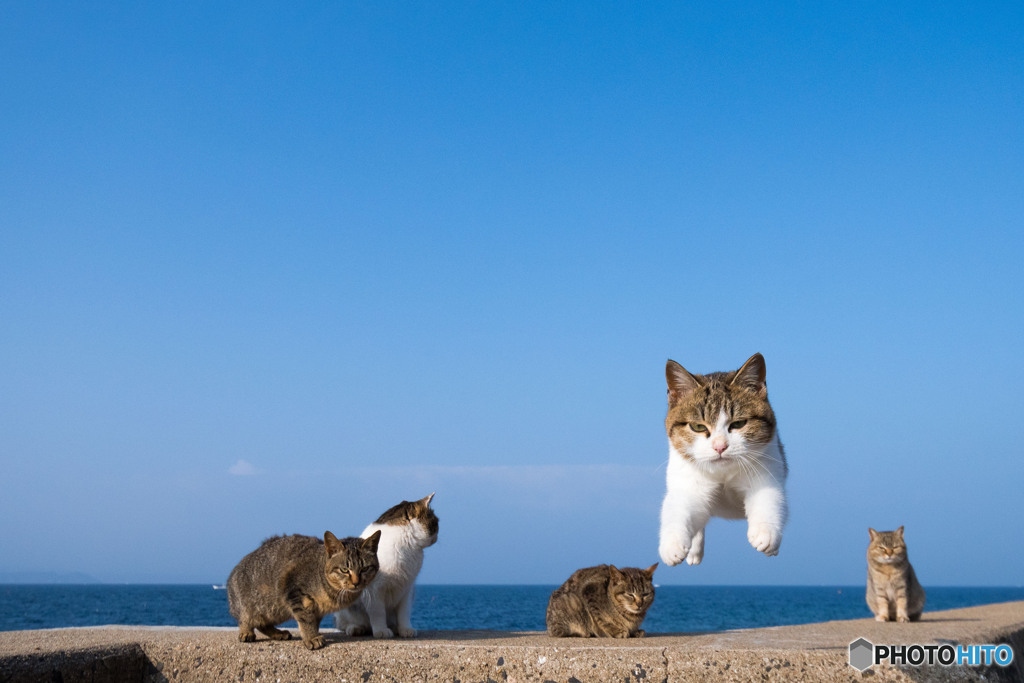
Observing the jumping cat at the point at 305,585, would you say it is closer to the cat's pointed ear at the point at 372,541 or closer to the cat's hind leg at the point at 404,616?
the cat's pointed ear at the point at 372,541

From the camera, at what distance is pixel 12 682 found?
A: 17.9ft

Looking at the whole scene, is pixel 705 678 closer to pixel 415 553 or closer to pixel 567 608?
pixel 567 608

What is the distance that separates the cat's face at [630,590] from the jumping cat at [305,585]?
191 centimetres

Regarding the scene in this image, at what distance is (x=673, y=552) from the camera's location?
114 inches

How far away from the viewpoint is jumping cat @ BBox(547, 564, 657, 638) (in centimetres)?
653

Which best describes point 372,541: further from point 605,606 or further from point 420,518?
point 605,606

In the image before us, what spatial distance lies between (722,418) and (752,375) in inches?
8.8

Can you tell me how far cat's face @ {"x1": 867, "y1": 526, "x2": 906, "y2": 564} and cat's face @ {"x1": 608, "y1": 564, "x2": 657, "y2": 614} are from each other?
9.59ft

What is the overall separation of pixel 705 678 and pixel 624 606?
1671 mm

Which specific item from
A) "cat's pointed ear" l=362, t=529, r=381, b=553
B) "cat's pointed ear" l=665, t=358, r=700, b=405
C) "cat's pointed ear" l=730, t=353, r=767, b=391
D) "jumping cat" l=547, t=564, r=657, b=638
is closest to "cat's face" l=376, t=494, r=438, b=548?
"cat's pointed ear" l=362, t=529, r=381, b=553

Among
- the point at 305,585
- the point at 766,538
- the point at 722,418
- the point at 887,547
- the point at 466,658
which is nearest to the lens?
the point at 766,538

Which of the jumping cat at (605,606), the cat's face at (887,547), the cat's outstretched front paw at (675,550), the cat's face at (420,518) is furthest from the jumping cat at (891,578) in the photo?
the cat's outstretched front paw at (675,550)

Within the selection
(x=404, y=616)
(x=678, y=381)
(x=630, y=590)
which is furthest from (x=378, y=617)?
(x=678, y=381)

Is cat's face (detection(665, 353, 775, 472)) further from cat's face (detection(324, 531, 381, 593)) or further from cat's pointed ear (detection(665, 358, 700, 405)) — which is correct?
cat's face (detection(324, 531, 381, 593))
